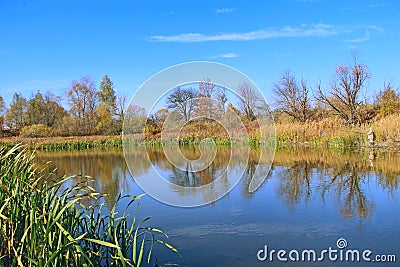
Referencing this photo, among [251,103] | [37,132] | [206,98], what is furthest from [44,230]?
[37,132]

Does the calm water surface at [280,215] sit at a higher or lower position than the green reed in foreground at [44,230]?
lower

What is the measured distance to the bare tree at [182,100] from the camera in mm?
6453

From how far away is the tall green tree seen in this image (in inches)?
1277

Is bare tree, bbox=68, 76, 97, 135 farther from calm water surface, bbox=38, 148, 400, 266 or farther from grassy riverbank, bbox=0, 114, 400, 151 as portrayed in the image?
calm water surface, bbox=38, 148, 400, 266

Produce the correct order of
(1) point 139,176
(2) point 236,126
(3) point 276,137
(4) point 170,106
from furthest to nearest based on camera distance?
(3) point 276,137 < (2) point 236,126 < (1) point 139,176 < (4) point 170,106

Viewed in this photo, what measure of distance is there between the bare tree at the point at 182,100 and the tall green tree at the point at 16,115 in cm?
2924

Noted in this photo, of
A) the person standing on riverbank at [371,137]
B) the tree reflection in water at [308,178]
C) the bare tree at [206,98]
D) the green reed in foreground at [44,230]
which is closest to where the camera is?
the green reed in foreground at [44,230]

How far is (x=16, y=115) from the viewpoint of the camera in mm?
32875

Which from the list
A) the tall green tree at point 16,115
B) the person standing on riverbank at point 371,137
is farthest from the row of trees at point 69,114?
the person standing on riverbank at point 371,137

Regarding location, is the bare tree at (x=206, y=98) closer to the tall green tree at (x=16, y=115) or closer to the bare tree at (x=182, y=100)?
the bare tree at (x=182, y=100)

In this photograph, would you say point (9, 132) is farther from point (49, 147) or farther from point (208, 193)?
point (208, 193)

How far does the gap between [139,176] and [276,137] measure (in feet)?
41.9

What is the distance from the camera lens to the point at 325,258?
3908mm

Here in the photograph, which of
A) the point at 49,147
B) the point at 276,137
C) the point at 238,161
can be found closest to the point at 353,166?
the point at 238,161
